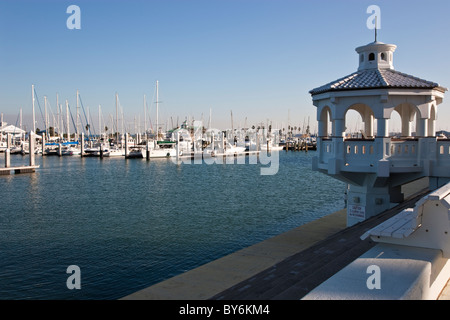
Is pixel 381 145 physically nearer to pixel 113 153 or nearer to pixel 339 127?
pixel 339 127

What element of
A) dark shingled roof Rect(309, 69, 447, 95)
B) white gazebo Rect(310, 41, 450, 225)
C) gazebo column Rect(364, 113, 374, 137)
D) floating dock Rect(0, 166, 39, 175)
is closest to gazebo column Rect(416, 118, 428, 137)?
white gazebo Rect(310, 41, 450, 225)

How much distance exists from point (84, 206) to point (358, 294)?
35060mm

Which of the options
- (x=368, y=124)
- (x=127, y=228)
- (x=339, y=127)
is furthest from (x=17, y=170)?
(x=339, y=127)

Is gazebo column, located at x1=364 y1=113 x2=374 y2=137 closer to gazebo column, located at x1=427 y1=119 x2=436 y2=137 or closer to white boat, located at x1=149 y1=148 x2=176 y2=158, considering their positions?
gazebo column, located at x1=427 y1=119 x2=436 y2=137

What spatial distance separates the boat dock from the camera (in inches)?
284

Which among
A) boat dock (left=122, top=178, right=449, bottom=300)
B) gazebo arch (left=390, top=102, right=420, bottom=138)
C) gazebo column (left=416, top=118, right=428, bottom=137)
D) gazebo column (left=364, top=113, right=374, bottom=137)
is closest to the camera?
boat dock (left=122, top=178, right=449, bottom=300)

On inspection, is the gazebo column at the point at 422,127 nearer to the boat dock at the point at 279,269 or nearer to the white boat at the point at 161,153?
the boat dock at the point at 279,269

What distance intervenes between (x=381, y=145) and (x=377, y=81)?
219 centimetres

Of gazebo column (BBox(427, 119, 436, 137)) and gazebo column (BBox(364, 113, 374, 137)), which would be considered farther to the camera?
gazebo column (BBox(364, 113, 374, 137))

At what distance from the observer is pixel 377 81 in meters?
13.1

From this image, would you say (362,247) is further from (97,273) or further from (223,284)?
(97,273)

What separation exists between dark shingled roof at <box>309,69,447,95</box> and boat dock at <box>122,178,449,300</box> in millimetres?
3822

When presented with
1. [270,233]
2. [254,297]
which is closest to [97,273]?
[270,233]

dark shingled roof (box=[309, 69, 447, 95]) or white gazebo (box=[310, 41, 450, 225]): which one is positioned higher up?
dark shingled roof (box=[309, 69, 447, 95])
